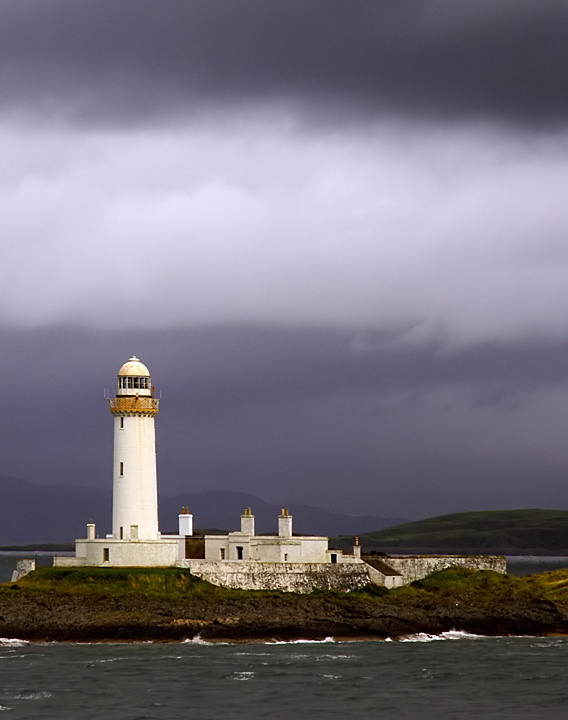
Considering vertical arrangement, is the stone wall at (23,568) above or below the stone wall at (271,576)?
above

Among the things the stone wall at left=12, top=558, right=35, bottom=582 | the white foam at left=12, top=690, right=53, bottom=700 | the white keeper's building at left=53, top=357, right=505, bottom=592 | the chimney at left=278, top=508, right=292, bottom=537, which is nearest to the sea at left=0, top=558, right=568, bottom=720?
the white foam at left=12, top=690, right=53, bottom=700

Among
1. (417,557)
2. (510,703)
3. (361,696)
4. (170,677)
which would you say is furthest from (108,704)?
(417,557)

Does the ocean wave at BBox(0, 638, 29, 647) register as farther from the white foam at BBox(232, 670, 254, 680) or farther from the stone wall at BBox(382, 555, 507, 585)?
the stone wall at BBox(382, 555, 507, 585)

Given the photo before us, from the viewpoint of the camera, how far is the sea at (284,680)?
54781mm

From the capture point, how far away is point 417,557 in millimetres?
87125

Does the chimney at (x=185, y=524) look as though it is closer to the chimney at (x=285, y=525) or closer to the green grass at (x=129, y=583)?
the chimney at (x=285, y=525)

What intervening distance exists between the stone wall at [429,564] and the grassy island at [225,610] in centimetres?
182

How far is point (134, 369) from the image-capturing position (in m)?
83.1

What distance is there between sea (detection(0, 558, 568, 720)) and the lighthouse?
10.2m

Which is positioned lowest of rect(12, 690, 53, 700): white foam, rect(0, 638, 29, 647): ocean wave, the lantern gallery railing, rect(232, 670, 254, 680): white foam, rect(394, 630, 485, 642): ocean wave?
rect(12, 690, 53, 700): white foam

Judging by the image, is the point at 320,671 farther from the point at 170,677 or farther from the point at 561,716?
the point at 561,716

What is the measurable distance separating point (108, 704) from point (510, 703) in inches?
637

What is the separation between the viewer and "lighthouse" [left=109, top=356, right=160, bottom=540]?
3191 inches

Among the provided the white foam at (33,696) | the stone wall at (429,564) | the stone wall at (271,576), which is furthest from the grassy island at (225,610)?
the white foam at (33,696)
